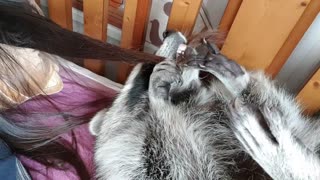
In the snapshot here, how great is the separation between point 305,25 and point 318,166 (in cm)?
27

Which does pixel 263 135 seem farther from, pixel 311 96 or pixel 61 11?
pixel 61 11

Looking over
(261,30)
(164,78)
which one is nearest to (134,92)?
(164,78)

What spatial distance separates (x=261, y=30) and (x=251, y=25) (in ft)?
0.07

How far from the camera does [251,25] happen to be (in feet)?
2.65

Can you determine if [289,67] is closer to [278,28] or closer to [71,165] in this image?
[278,28]

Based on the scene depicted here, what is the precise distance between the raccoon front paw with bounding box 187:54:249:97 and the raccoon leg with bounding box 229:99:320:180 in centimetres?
5

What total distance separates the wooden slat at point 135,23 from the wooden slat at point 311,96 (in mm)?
402

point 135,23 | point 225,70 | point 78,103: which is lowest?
point 78,103

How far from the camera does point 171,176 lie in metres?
0.71

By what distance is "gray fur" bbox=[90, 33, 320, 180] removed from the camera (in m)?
0.68

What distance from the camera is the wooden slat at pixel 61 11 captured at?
1066 mm

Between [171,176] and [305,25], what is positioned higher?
[305,25]

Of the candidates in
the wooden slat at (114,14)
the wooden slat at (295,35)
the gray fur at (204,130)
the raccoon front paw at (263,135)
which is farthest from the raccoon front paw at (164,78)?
the wooden slat at (114,14)

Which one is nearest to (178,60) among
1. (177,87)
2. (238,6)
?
(177,87)
